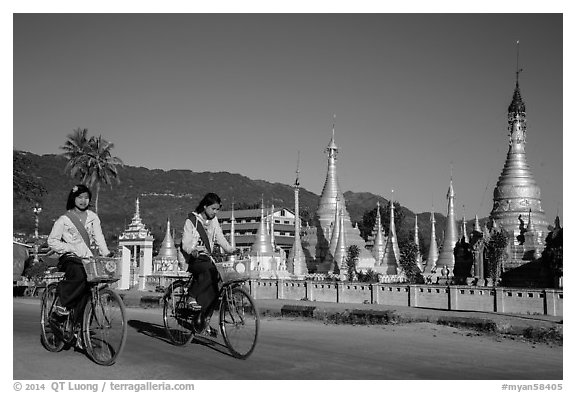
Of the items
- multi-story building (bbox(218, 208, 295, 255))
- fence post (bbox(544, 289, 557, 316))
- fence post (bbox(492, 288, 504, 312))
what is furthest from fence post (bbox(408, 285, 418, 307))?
multi-story building (bbox(218, 208, 295, 255))

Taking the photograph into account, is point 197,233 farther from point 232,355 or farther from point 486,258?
point 486,258

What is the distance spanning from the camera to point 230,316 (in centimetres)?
852

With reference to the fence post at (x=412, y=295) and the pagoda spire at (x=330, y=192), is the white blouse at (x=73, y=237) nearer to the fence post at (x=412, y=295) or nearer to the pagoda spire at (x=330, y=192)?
the fence post at (x=412, y=295)

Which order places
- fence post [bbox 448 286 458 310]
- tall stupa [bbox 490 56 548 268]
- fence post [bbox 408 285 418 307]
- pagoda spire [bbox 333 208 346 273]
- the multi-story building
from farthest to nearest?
the multi-story building
pagoda spire [bbox 333 208 346 273]
tall stupa [bbox 490 56 548 268]
fence post [bbox 408 285 418 307]
fence post [bbox 448 286 458 310]

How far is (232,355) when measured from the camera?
841cm

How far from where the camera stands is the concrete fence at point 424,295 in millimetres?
21453

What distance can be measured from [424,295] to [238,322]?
1852 centimetres

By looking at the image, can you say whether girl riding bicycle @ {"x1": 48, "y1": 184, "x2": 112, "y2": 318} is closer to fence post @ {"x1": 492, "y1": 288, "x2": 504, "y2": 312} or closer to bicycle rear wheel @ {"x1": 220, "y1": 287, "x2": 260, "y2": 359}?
bicycle rear wheel @ {"x1": 220, "y1": 287, "x2": 260, "y2": 359}

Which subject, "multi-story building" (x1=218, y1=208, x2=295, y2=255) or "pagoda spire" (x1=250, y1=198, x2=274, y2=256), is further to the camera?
"multi-story building" (x1=218, y1=208, x2=295, y2=255)

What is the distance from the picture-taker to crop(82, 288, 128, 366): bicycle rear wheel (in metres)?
7.87

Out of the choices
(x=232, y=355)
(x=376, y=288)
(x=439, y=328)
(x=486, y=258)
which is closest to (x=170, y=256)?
(x=486, y=258)

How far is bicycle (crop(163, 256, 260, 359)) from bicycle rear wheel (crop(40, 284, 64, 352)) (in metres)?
1.61
